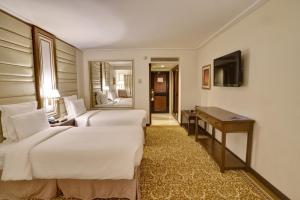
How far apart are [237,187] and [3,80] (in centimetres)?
380

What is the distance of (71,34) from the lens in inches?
152

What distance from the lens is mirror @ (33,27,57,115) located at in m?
3.29

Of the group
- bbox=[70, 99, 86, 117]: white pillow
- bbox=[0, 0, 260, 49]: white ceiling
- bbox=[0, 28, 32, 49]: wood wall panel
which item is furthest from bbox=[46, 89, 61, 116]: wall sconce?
bbox=[0, 0, 260, 49]: white ceiling

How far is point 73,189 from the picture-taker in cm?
207

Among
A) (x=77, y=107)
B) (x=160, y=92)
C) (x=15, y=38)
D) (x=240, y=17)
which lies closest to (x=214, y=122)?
(x=240, y=17)

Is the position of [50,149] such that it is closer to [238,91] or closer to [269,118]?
[269,118]

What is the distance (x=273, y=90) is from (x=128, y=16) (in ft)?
8.18

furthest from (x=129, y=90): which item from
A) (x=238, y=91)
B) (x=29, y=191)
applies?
(x=29, y=191)

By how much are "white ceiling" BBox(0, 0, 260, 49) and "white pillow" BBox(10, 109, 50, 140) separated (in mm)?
1640

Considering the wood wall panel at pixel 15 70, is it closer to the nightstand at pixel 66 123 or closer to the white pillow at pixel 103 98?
the nightstand at pixel 66 123

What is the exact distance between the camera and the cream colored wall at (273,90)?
1903mm

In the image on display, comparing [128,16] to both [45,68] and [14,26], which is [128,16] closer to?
[14,26]

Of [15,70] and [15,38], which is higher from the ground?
[15,38]

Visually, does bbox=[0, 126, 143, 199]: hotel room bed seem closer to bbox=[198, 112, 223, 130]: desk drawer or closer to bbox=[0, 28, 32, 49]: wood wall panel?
bbox=[198, 112, 223, 130]: desk drawer
